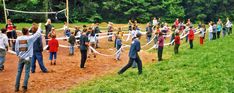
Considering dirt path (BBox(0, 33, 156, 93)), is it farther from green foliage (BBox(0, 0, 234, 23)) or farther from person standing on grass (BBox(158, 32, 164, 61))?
green foliage (BBox(0, 0, 234, 23))

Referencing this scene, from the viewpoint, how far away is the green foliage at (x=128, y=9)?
49188mm

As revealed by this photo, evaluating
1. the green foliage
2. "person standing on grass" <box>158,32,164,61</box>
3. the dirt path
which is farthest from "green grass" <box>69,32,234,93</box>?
the green foliage

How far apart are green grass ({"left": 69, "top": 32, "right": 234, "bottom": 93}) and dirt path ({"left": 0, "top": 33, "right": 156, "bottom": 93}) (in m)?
0.91

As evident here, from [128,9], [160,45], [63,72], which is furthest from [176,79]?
[128,9]

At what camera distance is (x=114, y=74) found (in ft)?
56.7

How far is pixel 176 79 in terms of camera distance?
51.2 feet

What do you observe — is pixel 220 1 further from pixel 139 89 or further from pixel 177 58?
pixel 139 89

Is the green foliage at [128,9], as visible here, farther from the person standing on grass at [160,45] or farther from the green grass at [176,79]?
the green grass at [176,79]

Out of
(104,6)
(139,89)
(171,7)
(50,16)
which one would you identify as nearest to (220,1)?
(171,7)

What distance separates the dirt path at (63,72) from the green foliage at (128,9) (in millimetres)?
25649

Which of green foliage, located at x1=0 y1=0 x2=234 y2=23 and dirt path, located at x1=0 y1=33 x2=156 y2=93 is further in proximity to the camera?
green foliage, located at x1=0 y1=0 x2=234 y2=23

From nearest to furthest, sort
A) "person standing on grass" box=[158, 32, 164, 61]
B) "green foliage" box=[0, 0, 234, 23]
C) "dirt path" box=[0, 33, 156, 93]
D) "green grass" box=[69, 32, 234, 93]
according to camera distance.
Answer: "green grass" box=[69, 32, 234, 93], "dirt path" box=[0, 33, 156, 93], "person standing on grass" box=[158, 32, 164, 61], "green foliage" box=[0, 0, 234, 23]

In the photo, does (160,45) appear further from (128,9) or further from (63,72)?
(128,9)

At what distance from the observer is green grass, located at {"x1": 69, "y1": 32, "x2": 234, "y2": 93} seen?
13906 mm
